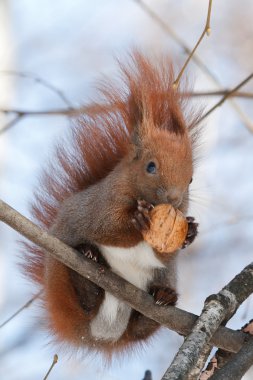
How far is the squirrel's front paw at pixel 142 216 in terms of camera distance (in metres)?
2.76

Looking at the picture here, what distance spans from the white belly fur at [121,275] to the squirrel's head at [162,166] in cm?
20

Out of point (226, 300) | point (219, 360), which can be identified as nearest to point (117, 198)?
point (226, 300)

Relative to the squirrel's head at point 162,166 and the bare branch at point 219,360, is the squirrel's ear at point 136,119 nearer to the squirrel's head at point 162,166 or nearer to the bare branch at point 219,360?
the squirrel's head at point 162,166

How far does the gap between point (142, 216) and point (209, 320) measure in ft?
1.50

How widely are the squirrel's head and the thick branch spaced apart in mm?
328

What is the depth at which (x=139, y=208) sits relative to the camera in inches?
109

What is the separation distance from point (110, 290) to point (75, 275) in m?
0.30

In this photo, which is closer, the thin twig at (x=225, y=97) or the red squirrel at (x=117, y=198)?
the red squirrel at (x=117, y=198)

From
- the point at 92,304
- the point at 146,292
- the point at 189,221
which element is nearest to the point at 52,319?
the point at 92,304

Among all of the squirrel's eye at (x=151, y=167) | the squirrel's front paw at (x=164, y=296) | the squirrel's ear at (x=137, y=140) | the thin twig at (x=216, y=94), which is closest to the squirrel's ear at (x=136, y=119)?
the squirrel's ear at (x=137, y=140)

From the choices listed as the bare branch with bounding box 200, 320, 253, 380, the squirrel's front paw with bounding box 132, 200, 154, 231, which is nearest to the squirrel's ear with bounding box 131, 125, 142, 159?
the squirrel's front paw with bounding box 132, 200, 154, 231

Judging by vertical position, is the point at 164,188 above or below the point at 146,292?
above

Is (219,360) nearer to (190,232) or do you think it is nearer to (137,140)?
(190,232)

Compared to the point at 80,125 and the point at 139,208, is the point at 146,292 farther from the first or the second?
the point at 80,125
